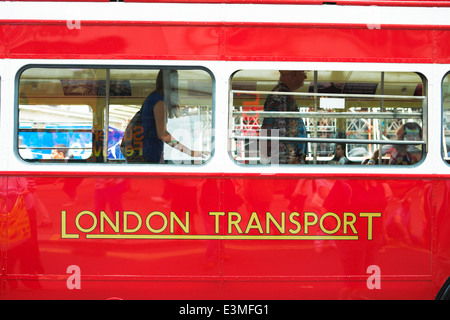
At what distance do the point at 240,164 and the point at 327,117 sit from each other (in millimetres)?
733

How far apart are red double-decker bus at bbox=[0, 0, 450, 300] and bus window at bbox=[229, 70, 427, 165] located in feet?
0.03

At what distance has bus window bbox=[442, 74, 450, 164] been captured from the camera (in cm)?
321

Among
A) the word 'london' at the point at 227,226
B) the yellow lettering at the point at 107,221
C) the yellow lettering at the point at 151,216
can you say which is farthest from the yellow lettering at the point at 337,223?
the yellow lettering at the point at 107,221

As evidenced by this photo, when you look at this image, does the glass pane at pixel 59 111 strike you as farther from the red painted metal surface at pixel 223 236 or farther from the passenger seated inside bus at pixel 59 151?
the red painted metal surface at pixel 223 236

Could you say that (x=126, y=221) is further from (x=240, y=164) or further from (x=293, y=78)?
(x=293, y=78)

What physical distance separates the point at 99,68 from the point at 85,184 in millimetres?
847

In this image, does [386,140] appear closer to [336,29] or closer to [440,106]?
[440,106]

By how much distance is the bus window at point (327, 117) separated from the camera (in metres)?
3.20

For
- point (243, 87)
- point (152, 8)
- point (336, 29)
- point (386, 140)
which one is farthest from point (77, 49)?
point (386, 140)

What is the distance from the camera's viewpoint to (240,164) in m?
3.18

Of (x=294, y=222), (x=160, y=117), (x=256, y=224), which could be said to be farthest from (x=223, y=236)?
(x=160, y=117)

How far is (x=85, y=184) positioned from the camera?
3146 mm

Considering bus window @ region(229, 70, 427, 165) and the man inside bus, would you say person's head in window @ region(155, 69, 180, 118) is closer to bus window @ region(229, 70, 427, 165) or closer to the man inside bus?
bus window @ region(229, 70, 427, 165)

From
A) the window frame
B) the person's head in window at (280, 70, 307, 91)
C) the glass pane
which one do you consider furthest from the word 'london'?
the person's head in window at (280, 70, 307, 91)
